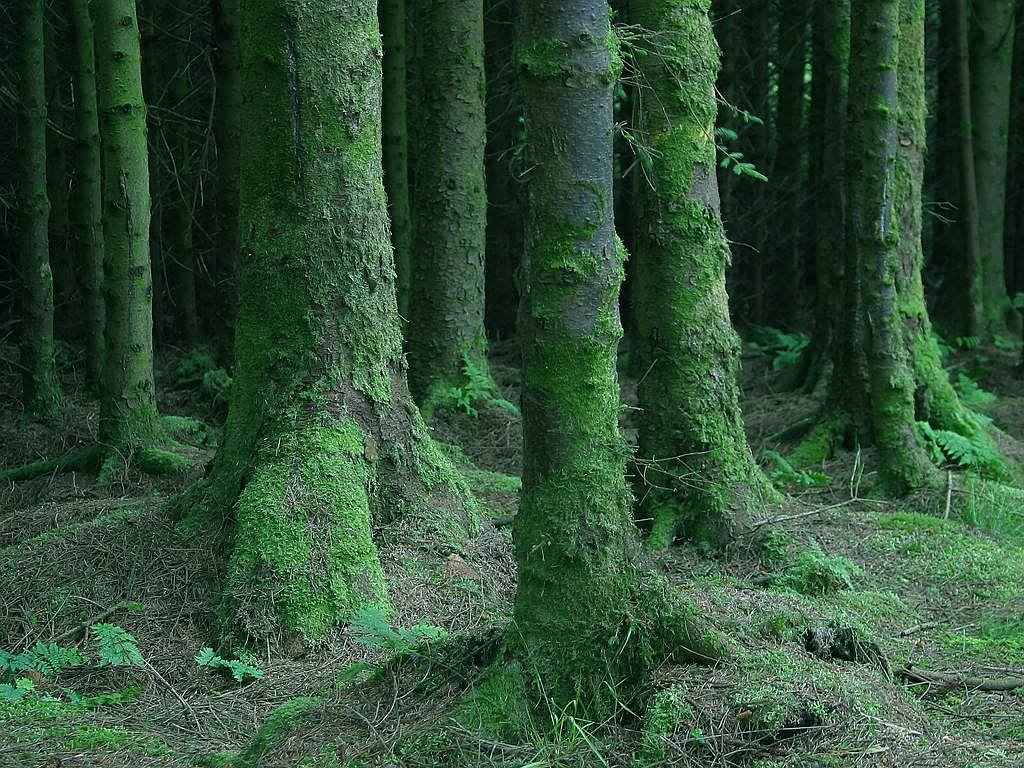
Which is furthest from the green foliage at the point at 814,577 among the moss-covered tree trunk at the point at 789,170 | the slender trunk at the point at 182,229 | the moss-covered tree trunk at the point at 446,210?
the moss-covered tree trunk at the point at 789,170

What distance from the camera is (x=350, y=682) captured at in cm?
409

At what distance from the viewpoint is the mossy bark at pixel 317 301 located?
5.33 meters

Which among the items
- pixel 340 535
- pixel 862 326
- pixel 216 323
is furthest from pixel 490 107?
pixel 340 535

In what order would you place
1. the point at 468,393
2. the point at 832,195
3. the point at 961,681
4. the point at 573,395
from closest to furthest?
1. the point at 573,395
2. the point at 961,681
3. the point at 468,393
4. the point at 832,195

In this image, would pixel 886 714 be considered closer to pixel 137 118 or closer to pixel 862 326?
pixel 862 326

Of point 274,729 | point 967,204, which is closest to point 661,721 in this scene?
point 274,729

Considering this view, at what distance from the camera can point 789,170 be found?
20219 mm

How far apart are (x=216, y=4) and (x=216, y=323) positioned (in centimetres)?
346

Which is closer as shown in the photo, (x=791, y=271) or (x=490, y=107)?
(x=490, y=107)

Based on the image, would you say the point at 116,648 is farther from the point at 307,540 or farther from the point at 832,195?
the point at 832,195

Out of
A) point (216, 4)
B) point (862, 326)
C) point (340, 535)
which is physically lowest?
point (340, 535)

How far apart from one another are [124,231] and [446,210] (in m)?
3.20

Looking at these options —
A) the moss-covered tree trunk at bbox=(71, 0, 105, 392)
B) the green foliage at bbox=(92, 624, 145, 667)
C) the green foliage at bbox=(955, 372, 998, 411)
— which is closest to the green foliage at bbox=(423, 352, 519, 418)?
the moss-covered tree trunk at bbox=(71, 0, 105, 392)

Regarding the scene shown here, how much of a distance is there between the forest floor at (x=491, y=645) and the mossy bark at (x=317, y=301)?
386 mm
